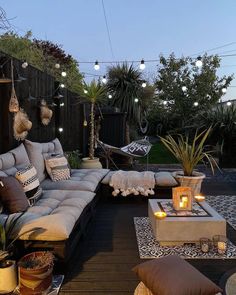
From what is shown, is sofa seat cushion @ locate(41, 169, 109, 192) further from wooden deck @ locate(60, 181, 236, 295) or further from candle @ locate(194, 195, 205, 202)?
candle @ locate(194, 195, 205, 202)

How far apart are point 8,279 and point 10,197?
2.81 ft

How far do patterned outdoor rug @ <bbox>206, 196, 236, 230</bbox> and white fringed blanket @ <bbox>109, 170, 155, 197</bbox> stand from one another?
3.13 ft

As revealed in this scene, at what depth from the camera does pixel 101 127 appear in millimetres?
9508

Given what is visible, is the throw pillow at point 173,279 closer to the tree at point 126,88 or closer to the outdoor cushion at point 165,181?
the outdoor cushion at point 165,181

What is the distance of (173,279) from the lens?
6.25 feet

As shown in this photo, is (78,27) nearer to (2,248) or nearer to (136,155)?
(136,155)

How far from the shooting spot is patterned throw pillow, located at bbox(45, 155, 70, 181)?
14.5ft

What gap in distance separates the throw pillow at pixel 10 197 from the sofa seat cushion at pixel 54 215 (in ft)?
0.34

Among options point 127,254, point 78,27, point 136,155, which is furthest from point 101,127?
point 127,254

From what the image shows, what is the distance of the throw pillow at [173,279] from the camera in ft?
6.07

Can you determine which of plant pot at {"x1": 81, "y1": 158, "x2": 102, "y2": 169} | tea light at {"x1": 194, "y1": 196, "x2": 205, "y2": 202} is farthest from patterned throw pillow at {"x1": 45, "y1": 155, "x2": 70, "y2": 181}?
plant pot at {"x1": 81, "y1": 158, "x2": 102, "y2": 169}

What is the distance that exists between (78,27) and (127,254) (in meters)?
11.1

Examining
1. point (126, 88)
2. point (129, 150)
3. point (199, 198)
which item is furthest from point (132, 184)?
point (126, 88)

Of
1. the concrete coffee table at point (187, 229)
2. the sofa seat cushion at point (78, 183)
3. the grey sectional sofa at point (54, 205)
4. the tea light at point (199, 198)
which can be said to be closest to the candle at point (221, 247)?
the concrete coffee table at point (187, 229)
